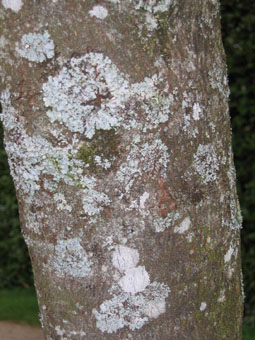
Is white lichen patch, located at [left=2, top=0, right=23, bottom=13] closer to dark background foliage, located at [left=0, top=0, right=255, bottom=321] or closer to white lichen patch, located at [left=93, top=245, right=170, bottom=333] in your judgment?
white lichen patch, located at [left=93, top=245, right=170, bottom=333]

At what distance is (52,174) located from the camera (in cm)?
116

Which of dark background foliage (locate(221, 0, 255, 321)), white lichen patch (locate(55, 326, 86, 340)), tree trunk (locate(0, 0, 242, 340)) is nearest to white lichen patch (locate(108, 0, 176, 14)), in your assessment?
tree trunk (locate(0, 0, 242, 340))

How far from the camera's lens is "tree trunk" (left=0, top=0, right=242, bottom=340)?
109cm

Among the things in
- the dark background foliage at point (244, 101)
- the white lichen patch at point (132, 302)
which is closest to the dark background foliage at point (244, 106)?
the dark background foliage at point (244, 101)

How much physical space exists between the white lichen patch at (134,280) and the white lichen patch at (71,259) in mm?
102

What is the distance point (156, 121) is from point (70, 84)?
0.24 metres

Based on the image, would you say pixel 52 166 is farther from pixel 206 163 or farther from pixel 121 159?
pixel 206 163

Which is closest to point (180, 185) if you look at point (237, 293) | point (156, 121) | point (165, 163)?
point (165, 163)

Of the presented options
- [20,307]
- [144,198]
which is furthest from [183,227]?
[20,307]

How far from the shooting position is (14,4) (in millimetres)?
1095

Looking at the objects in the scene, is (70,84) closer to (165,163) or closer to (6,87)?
(6,87)

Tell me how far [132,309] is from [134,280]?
87 millimetres

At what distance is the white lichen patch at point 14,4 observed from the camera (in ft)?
3.57

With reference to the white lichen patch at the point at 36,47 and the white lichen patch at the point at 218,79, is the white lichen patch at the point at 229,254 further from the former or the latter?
the white lichen patch at the point at 36,47
